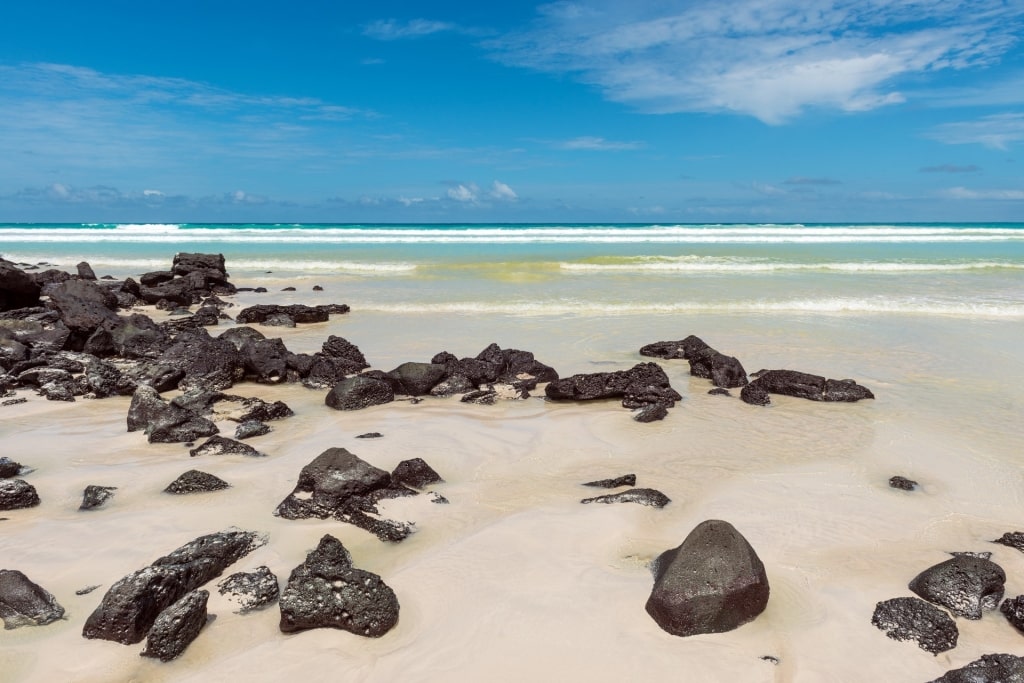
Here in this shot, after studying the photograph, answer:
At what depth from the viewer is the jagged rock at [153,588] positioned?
3.34 metres

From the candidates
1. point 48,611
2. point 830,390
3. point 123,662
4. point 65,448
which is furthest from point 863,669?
point 65,448

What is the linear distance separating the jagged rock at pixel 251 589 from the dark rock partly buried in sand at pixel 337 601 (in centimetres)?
28

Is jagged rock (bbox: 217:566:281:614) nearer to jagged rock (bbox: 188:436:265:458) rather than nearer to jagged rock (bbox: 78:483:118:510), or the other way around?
jagged rock (bbox: 78:483:118:510)

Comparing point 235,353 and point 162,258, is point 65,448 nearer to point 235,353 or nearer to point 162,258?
point 235,353

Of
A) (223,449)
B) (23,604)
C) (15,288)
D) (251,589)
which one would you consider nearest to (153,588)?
(251,589)

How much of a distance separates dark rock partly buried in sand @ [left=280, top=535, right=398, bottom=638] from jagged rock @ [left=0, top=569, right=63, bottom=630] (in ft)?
4.04

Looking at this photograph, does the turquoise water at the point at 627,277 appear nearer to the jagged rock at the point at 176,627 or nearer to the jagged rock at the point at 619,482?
the jagged rock at the point at 619,482

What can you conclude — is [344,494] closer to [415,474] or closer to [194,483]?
[415,474]

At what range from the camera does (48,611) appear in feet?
11.6

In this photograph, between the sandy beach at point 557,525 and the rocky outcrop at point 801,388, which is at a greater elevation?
the rocky outcrop at point 801,388

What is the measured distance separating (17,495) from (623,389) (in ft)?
18.9

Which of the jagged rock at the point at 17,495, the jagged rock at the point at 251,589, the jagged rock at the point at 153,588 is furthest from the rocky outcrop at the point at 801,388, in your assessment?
the jagged rock at the point at 17,495

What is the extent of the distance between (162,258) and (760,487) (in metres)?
33.1

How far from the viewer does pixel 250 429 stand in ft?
21.5
